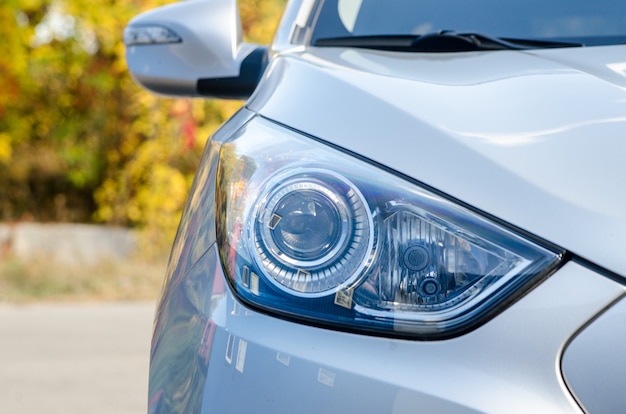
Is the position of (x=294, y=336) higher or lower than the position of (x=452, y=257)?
lower

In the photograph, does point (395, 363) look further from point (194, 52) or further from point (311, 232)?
point (194, 52)

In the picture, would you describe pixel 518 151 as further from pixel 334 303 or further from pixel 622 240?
pixel 334 303

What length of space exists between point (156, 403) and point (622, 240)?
65cm

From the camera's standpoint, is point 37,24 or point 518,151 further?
point 37,24

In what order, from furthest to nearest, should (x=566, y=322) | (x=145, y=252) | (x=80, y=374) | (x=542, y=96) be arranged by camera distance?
1. (x=145, y=252)
2. (x=80, y=374)
3. (x=542, y=96)
4. (x=566, y=322)

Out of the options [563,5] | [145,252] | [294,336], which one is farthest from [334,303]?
[145,252]

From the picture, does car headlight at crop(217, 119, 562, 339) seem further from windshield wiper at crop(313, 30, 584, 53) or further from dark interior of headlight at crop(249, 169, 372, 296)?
windshield wiper at crop(313, 30, 584, 53)

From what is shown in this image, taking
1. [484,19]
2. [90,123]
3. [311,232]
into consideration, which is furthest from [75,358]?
[90,123]

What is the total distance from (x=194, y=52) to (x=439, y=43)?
578 mm

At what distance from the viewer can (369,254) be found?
1.10 metres

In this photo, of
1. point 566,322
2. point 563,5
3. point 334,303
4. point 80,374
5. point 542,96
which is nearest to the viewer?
point 566,322

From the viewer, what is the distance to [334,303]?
42.7 inches

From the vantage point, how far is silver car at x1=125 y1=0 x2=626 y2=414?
3.25 ft

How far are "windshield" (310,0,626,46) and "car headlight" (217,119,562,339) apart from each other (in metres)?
0.73
